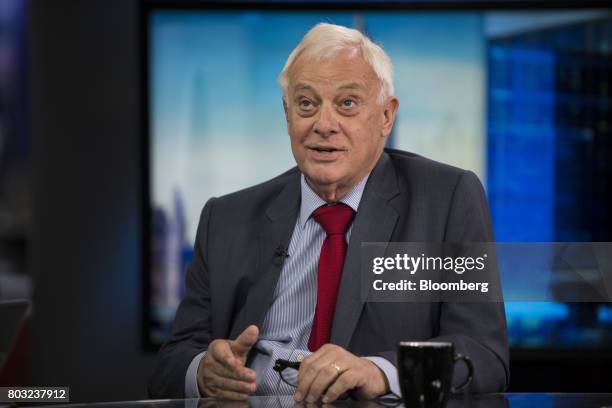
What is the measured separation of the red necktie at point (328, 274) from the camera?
154 cm

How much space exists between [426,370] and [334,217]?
1.91ft

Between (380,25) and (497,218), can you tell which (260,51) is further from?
(497,218)

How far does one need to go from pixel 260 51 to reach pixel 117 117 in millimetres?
575

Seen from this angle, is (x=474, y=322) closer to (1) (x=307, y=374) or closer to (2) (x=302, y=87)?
(1) (x=307, y=374)

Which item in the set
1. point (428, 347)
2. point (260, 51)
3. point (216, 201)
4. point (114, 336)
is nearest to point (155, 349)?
point (114, 336)

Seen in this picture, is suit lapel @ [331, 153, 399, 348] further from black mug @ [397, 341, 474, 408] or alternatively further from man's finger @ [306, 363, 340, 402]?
black mug @ [397, 341, 474, 408]

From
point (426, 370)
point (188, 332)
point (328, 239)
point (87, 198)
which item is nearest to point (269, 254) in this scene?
point (328, 239)

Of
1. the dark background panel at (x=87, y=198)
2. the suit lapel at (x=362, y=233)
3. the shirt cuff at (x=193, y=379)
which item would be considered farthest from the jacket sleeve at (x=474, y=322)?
the dark background panel at (x=87, y=198)

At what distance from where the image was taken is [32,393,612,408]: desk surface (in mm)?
1273

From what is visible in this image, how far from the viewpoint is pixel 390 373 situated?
1.35 m

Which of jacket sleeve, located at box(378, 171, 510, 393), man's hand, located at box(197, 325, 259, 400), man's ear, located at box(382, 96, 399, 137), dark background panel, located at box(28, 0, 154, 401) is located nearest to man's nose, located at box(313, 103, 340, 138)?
man's ear, located at box(382, 96, 399, 137)

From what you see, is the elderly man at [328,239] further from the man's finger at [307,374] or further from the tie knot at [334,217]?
the man's finger at [307,374]

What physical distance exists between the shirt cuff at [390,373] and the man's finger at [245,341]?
0.18 m

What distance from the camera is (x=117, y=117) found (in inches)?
131
